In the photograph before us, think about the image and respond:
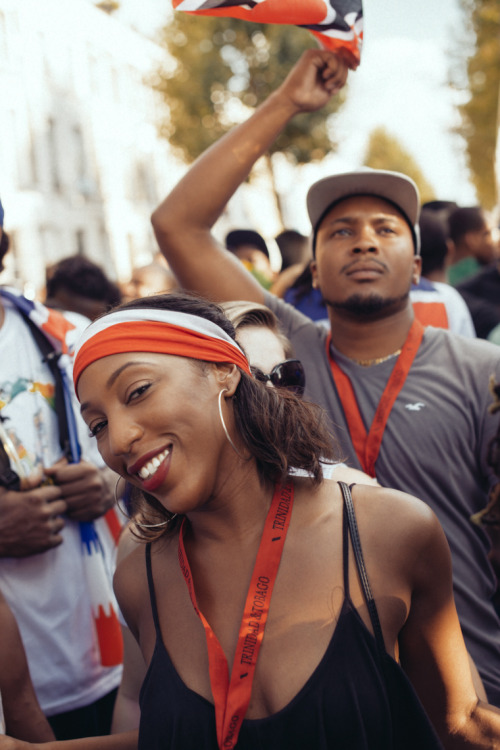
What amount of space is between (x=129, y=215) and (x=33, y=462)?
31.0 meters

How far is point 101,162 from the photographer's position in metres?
31.6

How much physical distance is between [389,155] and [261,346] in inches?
2739

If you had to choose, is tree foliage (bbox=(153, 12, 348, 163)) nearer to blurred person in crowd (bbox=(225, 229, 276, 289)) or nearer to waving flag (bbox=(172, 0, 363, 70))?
blurred person in crowd (bbox=(225, 229, 276, 289))

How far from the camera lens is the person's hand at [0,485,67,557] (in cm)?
264

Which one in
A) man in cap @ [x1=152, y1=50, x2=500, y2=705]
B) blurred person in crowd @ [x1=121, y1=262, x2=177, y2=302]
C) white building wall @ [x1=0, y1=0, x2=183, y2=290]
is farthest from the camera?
white building wall @ [x1=0, y1=0, x2=183, y2=290]

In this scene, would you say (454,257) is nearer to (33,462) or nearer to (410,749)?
(33,462)

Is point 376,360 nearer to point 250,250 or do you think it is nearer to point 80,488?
point 80,488

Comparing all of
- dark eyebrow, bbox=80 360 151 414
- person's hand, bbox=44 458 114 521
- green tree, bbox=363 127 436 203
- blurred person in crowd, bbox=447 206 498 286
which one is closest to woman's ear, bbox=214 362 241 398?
dark eyebrow, bbox=80 360 151 414

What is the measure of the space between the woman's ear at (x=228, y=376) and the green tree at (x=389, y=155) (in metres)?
68.0

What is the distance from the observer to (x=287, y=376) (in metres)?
2.28

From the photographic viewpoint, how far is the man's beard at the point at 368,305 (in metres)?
2.74

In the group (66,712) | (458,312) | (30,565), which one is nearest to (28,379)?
(30,565)

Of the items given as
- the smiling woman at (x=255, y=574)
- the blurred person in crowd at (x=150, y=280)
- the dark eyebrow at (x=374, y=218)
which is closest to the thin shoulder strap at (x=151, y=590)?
the smiling woman at (x=255, y=574)

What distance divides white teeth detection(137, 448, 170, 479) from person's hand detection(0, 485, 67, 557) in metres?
1.15
